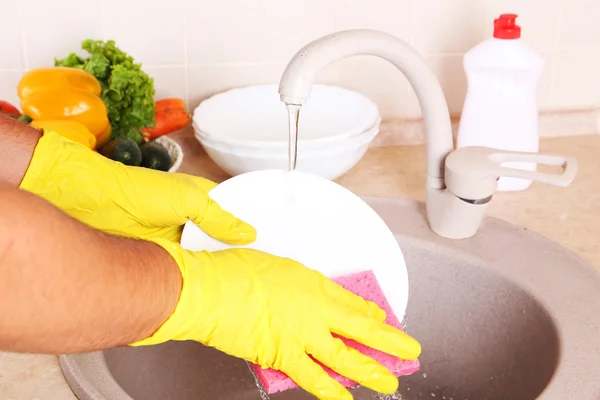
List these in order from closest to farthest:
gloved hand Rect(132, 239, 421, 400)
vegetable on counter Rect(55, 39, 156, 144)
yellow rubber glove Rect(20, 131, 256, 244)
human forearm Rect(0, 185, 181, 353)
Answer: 1. human forearm Rect(0, 185, 181, 353)
2. gloved hand Rect(132, 239, 421, 400)
3. yellow rubber glove Rect(20, 131, 256, 244)
4. vegetable on counter Rect(55, 39, 156, 144)

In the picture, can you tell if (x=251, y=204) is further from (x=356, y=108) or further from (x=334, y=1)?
(x=334, y=1)

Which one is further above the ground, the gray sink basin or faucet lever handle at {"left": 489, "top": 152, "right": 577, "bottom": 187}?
faucet lever handle at {"left": 489, "top": 152, "right": 577, "bottom": 187}

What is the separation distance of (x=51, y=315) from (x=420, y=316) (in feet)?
2.31

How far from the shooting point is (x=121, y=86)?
3.96 ft

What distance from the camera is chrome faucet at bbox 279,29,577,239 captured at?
35.1 inches

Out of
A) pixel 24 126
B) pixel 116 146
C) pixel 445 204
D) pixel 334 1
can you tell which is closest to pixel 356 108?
pixel 334 1

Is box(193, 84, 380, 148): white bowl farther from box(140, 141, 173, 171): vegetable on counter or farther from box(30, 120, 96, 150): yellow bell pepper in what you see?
box(30, 120, 96, 150): yellow bell pepper

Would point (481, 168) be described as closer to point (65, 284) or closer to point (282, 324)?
point (282, 324)

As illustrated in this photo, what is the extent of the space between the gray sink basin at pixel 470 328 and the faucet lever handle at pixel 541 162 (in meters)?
0.14

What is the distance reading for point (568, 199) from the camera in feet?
4.04

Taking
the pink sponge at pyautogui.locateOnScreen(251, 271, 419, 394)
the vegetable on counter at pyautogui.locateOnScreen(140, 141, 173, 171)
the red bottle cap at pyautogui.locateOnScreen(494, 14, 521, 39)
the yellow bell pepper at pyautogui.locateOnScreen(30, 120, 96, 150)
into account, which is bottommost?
the pink sponge at pyautogui.locateOnScreen(251, 271, 419, 394)

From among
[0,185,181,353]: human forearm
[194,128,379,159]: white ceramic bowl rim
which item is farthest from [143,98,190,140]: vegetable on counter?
[0,185,181,353]: human forearm

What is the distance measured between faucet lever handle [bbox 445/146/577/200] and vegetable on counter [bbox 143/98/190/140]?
0.52 m

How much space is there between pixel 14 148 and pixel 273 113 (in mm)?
533
